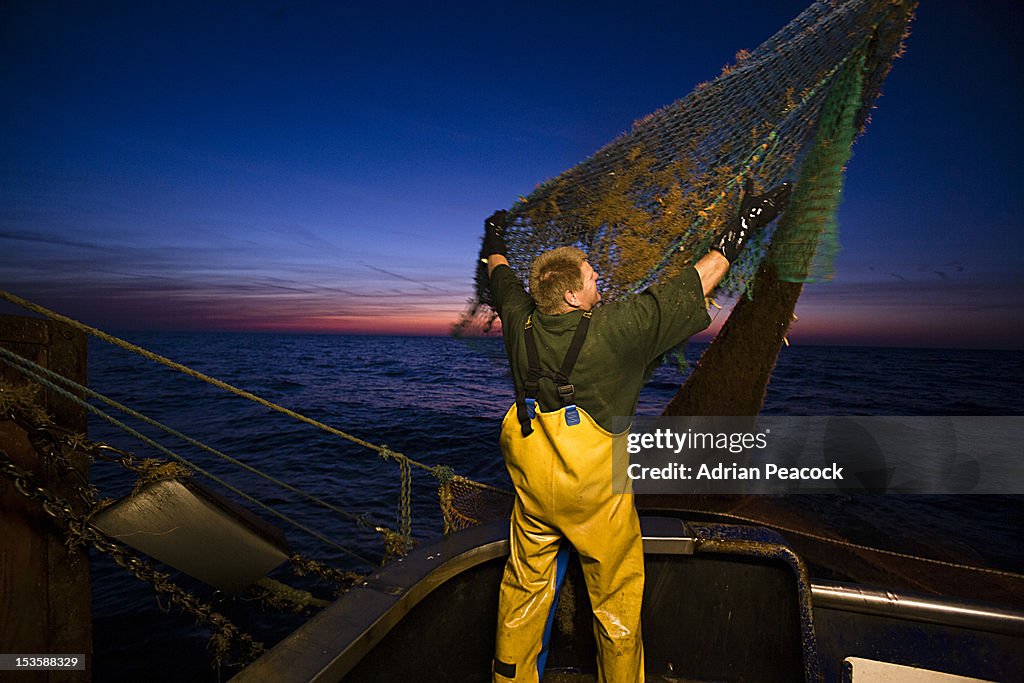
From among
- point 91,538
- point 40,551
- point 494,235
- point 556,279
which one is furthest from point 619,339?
point 40,551

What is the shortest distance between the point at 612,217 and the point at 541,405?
1.46 meters

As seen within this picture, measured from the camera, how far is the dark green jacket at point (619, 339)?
2.07 metres

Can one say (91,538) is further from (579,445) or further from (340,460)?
(340,460)

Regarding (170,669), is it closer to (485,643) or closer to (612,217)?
(485,643)

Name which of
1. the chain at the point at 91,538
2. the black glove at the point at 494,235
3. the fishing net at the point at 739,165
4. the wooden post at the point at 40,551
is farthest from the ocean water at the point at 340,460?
the fishing net at the point at 739,165

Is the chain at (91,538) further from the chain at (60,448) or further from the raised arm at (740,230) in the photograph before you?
the raised arm at (740,230)

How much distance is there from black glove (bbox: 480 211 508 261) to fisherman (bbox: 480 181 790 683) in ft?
2.64

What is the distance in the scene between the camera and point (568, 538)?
82.6 inches

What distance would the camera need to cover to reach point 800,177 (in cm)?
288

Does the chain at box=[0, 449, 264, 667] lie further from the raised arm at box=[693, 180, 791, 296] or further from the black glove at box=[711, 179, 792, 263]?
the black glove at box=[711, 179, 792, 263]

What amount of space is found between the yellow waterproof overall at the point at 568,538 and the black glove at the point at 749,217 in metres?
1.16

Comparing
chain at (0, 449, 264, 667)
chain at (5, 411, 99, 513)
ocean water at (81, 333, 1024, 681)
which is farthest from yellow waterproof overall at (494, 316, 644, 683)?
chain at (5, 411, 99, 513)

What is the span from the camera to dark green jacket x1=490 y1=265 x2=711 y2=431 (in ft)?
6.79

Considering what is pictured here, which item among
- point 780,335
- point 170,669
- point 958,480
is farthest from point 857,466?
point 170,669
